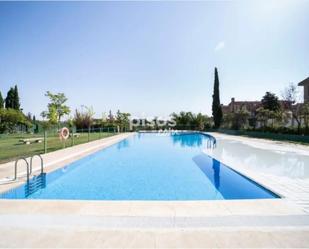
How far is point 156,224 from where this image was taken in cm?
336

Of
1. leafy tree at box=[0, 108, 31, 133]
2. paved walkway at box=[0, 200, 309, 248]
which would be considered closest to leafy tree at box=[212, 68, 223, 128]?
leafy tree at box=[0, 108, 31, 133]

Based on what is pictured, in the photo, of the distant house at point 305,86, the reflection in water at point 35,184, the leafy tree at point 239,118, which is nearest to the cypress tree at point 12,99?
the leafy tree at point 239,118

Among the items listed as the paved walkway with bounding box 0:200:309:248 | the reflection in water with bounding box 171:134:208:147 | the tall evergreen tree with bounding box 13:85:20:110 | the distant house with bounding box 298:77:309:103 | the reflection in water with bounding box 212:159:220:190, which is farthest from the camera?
the tall evergreen tree with bounding box 13:85:20:110

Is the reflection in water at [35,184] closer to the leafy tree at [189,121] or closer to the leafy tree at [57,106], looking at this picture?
the leafy tree at [57,106]

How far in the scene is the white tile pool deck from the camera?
2835mm

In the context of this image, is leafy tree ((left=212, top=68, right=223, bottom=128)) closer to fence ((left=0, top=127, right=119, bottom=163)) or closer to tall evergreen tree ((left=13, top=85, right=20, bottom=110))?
fence ((left=0, top=127, right=119, bottom=163))

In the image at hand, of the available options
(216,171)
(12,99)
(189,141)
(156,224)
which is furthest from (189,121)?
(156,224)

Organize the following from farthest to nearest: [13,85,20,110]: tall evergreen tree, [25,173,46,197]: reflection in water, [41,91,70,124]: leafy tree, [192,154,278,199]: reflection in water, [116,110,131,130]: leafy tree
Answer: [13,85,20,110]: tall evergreen tree → [116,110,131,130]: leafy tree → [41,91,70,124]: leafy tree → [25,173,46,197]: reflection in water → [192,154,278,199]: reflection in water

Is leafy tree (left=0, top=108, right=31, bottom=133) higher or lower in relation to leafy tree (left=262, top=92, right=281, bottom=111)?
lower

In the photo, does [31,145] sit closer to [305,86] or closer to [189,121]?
[189,121]

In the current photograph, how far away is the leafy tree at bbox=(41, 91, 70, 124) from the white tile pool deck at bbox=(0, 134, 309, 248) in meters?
25.7

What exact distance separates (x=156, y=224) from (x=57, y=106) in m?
28.2

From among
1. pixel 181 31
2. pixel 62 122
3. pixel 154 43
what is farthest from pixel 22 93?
pixel 181 31

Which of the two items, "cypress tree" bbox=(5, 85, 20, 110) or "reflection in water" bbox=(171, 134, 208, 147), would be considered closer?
"reflection in water" bbox=(171, 134, 208, 147)
